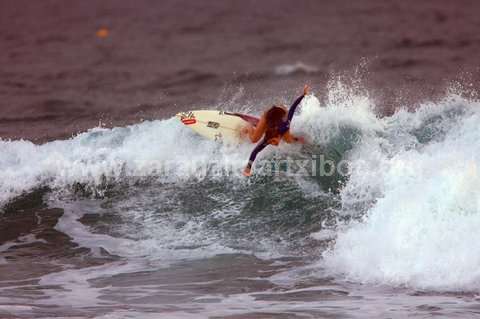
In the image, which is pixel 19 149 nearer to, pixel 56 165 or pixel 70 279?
pixel 56 165

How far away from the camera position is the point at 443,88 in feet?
54.4

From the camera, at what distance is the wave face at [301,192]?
8.82m

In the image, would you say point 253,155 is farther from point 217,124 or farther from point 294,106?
point 217,124

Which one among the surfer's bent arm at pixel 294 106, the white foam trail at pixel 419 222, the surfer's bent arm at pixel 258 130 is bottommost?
the white foam trail at pixel 419 222

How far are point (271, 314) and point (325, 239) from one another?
126 inches

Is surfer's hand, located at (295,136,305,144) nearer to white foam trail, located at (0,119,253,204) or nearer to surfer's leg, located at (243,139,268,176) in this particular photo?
surfer's leg, located at (243,139,268,176)

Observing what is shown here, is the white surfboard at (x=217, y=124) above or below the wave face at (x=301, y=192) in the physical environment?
above

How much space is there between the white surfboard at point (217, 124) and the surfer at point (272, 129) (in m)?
0.71

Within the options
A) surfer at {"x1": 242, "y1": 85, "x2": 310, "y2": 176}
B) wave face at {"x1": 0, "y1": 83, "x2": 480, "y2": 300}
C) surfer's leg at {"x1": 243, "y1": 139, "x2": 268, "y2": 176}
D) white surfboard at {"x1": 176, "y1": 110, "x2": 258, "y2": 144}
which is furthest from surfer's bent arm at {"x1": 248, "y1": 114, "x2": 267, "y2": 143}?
wave face at {"x1": 0, "y1": 83, "x2": 480, "y2": 300}

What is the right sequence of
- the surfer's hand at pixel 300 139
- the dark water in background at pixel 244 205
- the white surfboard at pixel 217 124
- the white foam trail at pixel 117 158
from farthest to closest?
the white foam trail at pixel 117 158 < the white surfboard at pixel 217 124 < the surfer's hand at pixel 300 139 < the dark water in background at pixel 244 205

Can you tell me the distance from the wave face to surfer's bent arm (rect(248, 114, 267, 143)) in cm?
57

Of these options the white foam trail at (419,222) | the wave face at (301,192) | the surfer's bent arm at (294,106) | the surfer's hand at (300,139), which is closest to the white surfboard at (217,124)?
the wave face at (301,192)

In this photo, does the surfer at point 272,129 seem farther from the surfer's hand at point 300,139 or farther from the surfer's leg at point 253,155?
the surfer's hand at point 300,139

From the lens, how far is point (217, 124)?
12.7 meters
